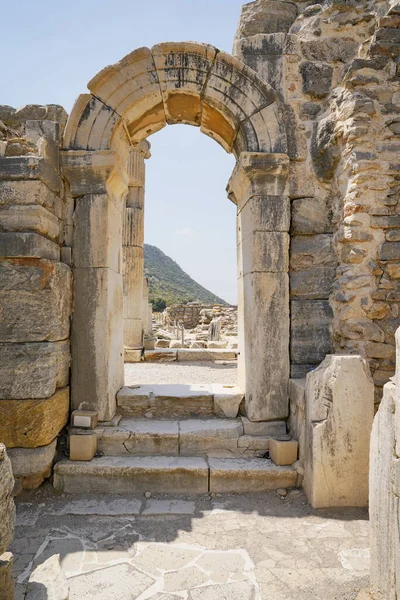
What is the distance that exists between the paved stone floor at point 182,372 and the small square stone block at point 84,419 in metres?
1.81

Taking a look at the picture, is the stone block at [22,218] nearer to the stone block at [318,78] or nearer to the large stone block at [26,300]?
the large stone block at [26,300]

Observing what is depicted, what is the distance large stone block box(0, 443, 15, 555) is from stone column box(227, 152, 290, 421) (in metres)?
2.41

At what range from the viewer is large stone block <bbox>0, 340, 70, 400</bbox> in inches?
125

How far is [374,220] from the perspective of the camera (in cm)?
337

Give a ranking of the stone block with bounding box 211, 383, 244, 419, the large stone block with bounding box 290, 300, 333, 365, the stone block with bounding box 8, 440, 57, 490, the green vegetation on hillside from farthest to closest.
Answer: the green vegetation on hillside < the stone block with bounding box 211, 383, 244, 419 < the large stone block with bounding box 290, 300, 333, 365 < the stone block with bounding box 8, 440, 57, 490

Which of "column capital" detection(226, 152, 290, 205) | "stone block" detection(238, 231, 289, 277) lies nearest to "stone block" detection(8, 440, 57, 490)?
"stone block" detection(238, 231, 289, 277)

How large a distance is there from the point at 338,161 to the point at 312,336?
162 centimetres

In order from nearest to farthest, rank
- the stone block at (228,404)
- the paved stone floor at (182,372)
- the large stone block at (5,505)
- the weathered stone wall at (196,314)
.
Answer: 1. the large stone block at (5,505)
2. the stone block at (228,404)
3. the paved stone floor at (182,372)
4. the weathered stone wall at (196,314)

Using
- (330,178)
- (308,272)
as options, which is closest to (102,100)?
(330,178)

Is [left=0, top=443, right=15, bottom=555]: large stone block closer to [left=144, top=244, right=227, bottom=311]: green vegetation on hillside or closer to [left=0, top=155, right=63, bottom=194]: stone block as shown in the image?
[left=0, top=155, right=63, bottom=194]: stone block

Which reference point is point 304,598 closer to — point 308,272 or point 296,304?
point 296,304

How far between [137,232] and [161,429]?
642cm

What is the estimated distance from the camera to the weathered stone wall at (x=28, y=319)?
124 inches

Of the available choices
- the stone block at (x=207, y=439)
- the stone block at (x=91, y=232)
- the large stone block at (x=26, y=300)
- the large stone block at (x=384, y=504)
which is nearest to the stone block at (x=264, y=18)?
the stone block at (x=91, y=232)
